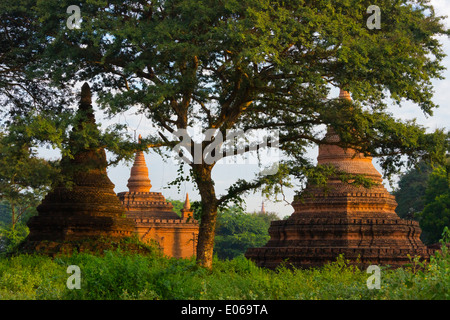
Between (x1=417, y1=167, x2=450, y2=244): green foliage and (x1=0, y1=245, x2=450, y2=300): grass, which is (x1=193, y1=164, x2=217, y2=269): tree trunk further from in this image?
(x1=417, y1=167, x2=450, y2=244): green foliage

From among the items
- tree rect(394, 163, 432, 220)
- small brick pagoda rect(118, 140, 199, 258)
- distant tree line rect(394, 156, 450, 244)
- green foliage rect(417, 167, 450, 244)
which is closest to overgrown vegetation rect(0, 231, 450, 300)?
distant tree line rect(394, 156, 450, 244)

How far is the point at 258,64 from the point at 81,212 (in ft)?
23.9

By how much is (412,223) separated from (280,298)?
13.5 meters

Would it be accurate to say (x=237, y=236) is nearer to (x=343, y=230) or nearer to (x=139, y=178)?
(x=139, y=178)

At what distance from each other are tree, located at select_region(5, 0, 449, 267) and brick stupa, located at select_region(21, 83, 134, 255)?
2.71 m

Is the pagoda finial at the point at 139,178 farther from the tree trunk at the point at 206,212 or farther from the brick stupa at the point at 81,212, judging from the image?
the tree trunk at the point at 206,212

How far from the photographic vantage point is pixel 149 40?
14820mm

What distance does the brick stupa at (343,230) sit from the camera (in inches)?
809

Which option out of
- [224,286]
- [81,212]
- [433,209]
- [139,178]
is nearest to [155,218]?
[139,178]

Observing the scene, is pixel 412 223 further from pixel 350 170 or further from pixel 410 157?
pixel 410 157

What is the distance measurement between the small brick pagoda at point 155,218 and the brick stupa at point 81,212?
16.9 metres

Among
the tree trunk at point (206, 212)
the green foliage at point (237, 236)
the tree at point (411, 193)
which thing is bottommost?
the green foliage at point (237, 236)

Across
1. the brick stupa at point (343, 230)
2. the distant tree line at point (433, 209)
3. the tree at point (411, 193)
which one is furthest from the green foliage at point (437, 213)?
the brick stupa at point (343, 230)

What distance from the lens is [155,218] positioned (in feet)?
127
